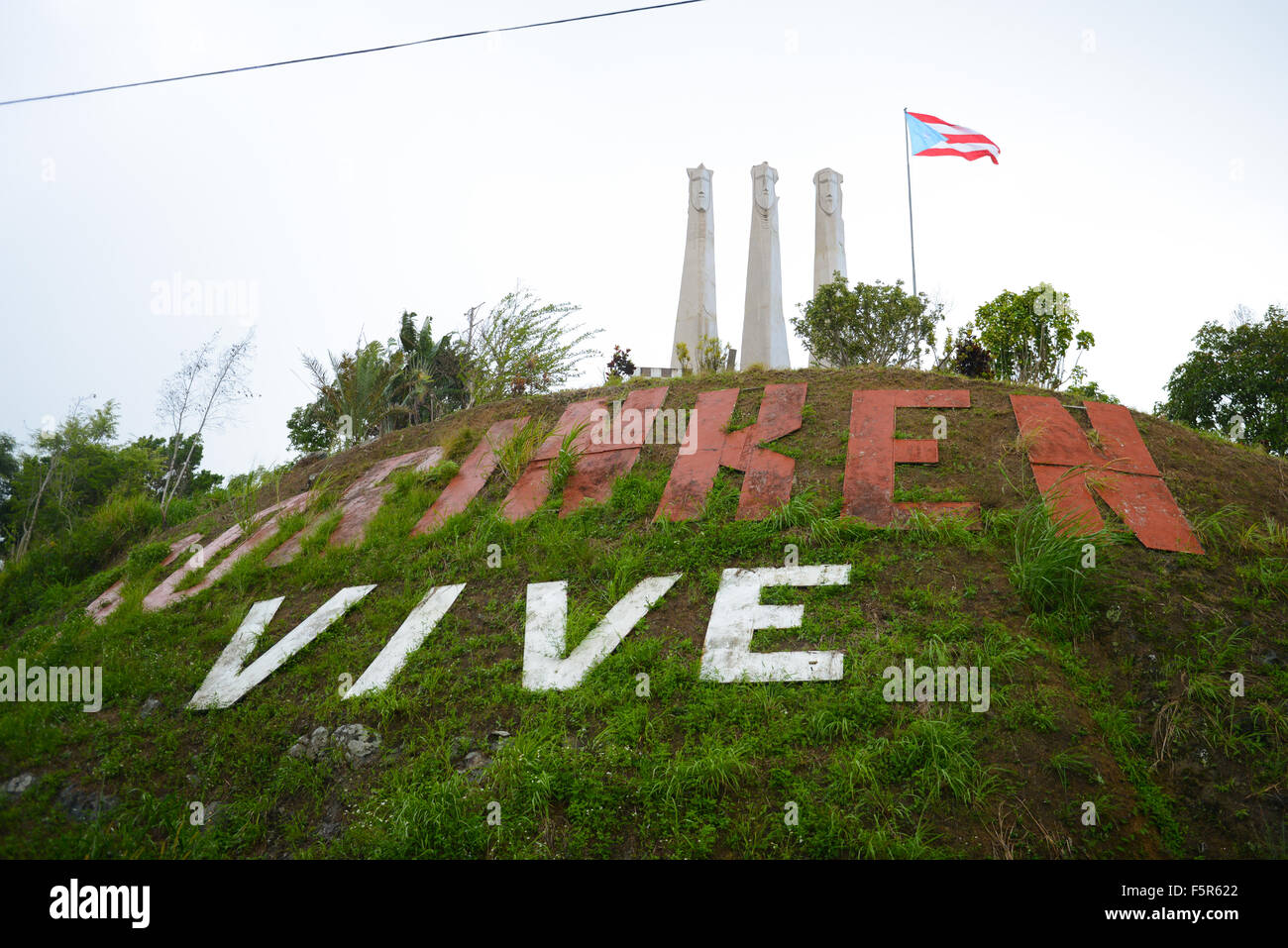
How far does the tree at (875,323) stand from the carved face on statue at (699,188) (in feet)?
21.4

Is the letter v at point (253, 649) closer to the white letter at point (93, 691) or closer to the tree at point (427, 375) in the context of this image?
the white letter at point (93, 691)

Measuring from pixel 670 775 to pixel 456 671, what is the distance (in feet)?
6.24

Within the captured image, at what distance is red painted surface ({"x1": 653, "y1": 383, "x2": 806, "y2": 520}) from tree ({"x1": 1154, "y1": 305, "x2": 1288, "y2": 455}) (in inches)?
445

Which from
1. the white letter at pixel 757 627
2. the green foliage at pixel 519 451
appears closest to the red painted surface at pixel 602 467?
→ the green foliage at pixel 519 451

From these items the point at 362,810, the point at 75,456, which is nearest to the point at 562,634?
the point at 362,810

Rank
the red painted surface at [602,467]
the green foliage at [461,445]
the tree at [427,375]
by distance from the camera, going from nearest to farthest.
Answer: the red painted surface at [602,467]
the green foliage at [461,445]
the tree at [427,375]

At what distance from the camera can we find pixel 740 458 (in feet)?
22.9

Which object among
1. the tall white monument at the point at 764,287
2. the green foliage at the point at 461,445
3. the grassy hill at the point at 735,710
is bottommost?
the grassy hill at the point at 735,710

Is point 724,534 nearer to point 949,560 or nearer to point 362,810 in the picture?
point 949,560

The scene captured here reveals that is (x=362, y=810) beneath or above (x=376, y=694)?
beneath

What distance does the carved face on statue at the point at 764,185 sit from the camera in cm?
1789

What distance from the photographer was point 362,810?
421 centimetres

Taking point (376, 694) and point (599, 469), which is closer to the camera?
point (376, 694)

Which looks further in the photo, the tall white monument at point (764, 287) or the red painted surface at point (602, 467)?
the tall white monument at point (764, 287)
